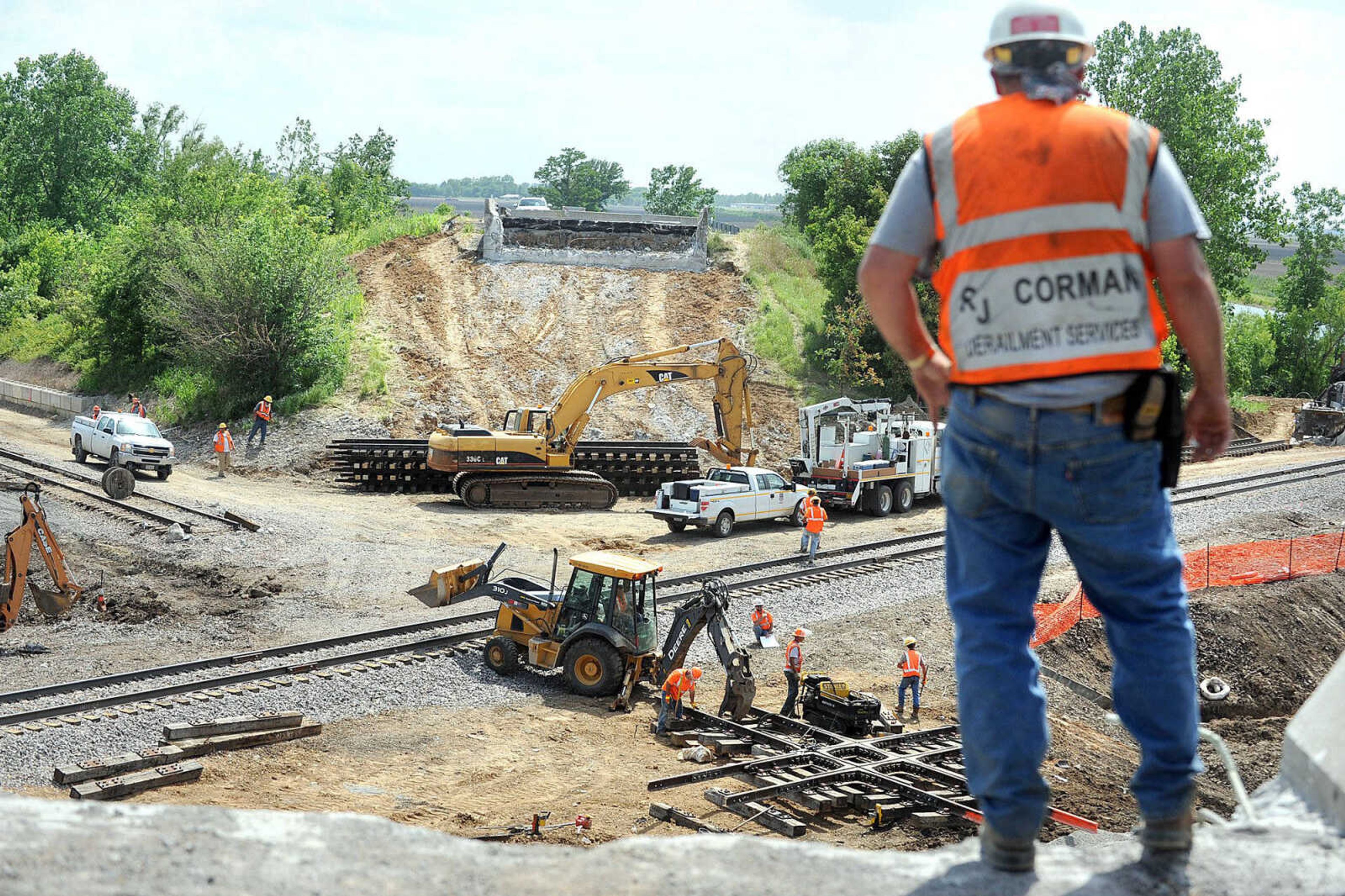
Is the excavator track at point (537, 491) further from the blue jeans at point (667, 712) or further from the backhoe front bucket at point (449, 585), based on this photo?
the blue jeans at point (667, 712)

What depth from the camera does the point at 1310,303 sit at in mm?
64812

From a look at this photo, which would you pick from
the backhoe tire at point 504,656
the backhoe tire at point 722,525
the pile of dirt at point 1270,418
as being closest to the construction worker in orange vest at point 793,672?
the backhoe tire at point 504,656

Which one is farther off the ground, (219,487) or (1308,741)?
(1308,741)

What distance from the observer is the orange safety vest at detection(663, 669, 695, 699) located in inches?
634

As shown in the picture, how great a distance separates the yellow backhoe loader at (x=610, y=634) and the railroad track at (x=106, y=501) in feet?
36.2

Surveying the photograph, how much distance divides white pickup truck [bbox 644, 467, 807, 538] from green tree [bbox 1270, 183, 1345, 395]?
41.2m

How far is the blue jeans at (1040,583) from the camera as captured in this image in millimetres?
3195

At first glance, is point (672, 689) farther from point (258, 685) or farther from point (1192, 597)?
point (1192, 597)

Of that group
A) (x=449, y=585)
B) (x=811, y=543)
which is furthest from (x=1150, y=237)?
(x=811, y=543)

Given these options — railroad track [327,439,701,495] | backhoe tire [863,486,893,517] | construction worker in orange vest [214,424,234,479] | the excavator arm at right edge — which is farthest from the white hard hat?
construction worker in orange vest [214,424,234,479]

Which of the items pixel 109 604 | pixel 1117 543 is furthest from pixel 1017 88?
pixel 109 604

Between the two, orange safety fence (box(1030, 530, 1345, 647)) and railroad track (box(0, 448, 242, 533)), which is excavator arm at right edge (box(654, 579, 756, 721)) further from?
railroad track (box(0, 448, 242, 533))

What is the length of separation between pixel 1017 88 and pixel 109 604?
2073 centimetres

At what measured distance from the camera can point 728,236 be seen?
186 ft
